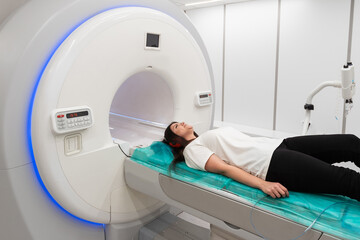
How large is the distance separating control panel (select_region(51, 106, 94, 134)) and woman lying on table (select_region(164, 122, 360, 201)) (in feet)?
1.54

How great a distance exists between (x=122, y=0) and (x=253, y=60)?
2421 mm

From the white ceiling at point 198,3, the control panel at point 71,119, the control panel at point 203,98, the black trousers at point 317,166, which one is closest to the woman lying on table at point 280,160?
the black trousers at point 317,166

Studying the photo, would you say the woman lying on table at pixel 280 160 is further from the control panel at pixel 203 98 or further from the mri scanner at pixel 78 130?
the control panel at pixel 203 98

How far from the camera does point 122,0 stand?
1532 mm

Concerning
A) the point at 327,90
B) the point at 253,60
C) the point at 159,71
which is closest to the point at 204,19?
the point at 253,60

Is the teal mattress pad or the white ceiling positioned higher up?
the white ceiling

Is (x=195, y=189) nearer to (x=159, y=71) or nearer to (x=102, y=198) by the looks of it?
(x=102, y=198)

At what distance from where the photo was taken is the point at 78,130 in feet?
4.36

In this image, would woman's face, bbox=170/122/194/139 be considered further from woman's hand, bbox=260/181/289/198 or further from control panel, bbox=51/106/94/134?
woman's hand, bbox=260/181/289/198

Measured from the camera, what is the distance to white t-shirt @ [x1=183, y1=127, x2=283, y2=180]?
1.31m

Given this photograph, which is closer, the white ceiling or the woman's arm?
the woman's arm

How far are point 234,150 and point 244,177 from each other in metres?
0.22

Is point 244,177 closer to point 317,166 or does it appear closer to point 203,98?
point 317,166

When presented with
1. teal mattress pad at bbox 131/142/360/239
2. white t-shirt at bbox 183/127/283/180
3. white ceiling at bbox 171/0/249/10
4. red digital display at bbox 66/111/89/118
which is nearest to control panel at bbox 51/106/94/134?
red digital display at bbox 66/111/89/118
